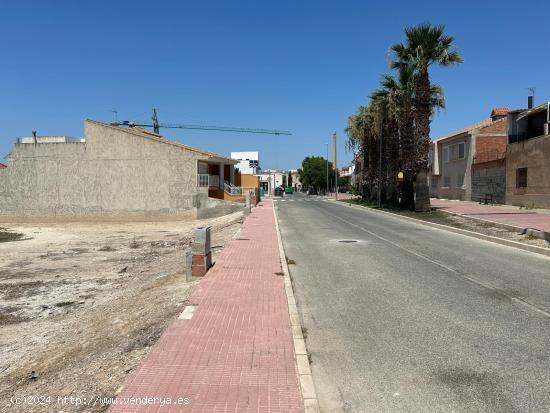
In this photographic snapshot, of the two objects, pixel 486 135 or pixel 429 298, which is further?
pixel 486 135

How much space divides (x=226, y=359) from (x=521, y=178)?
3347 cm

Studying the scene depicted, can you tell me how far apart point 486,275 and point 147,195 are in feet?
105

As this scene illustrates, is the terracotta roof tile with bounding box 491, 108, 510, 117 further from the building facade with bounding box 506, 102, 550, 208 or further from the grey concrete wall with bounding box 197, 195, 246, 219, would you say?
the grey concrete wall with bounding box 197, 195, 246, 219

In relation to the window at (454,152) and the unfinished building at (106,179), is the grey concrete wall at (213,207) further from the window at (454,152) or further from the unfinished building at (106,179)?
the window at (454,152)

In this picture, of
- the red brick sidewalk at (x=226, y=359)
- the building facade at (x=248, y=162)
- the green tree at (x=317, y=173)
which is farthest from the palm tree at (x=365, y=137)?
the green tree at (x=317, y=173)

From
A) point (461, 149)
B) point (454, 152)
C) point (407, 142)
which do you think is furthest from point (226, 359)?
point (454, 152)

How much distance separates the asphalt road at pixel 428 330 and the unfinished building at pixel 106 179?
1034 inches

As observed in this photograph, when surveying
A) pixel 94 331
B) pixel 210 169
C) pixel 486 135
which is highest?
pixel 486 135

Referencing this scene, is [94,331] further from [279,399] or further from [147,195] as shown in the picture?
[147,195]

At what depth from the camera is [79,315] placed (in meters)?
10.3

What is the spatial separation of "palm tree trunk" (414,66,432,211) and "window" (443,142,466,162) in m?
17.7

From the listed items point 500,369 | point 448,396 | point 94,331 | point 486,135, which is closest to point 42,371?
point 94,331

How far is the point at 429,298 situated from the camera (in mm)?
8734

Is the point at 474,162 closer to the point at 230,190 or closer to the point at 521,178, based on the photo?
the point at 521,178
